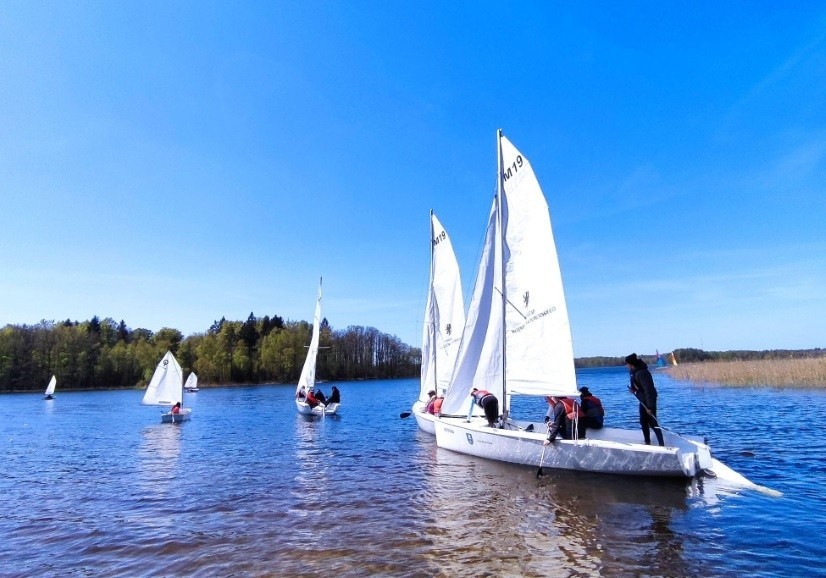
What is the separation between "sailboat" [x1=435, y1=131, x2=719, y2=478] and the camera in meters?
12.3

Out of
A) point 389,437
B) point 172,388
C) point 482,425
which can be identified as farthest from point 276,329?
point 482,425

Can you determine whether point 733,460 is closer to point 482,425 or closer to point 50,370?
point 482,425

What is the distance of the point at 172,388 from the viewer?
32938 millimetres

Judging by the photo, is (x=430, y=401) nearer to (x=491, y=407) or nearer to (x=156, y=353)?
(x=491, y=407)

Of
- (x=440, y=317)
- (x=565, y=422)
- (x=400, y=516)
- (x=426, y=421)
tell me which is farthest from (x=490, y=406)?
(x=440, y=317)

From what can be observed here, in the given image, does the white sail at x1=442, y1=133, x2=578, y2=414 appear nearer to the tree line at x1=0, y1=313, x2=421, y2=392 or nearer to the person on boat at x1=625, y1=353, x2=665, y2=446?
the person on boat at x1=625, y1=353, x2=665, y2=446

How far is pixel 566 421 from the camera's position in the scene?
12844mm

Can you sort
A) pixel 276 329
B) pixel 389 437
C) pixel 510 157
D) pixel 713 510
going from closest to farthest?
pixel 713 510
pixel 510 157
pixel 389 437
pixel 276 329

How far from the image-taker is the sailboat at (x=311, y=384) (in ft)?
103

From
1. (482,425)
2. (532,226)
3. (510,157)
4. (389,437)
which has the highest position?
(510,157)

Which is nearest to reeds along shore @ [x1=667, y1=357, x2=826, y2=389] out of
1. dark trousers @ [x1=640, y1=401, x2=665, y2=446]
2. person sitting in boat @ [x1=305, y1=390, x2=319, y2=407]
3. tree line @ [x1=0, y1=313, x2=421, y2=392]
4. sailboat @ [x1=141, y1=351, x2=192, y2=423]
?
dark trousers @ [x1=640, y1=401, x2=665, y2=446]

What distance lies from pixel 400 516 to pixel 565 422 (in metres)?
5.33

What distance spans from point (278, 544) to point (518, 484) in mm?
6083

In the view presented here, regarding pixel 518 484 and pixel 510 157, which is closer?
pixel 518 484
